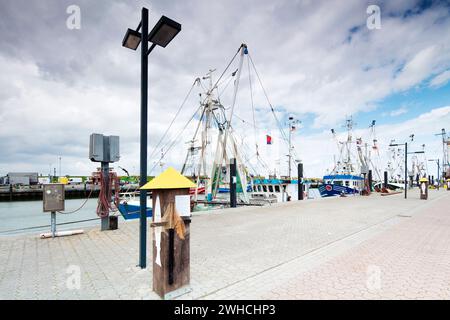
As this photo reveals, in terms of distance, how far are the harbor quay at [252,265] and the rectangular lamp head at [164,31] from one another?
4828mm

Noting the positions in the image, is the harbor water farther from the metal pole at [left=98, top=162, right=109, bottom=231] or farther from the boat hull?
the boat hull

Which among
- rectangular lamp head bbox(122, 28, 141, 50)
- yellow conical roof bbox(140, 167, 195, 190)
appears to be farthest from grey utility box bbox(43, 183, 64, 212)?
yellow conical roof bbox(140, 167, 195, 190)

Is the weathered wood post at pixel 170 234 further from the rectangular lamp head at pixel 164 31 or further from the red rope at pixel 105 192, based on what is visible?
the red rope at pixel 105 192

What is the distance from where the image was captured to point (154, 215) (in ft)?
13.5

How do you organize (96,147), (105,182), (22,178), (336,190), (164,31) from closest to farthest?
(164,31) < (96,147) < (105,182) < (336,190) < (22,178)

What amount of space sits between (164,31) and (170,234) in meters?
3.92

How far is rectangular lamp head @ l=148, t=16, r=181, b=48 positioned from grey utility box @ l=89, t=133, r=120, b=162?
500cm

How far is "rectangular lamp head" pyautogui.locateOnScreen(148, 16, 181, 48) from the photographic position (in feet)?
15.3

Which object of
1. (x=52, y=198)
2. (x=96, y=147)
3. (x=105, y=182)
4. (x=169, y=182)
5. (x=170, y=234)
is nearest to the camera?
(x=170, y=234)

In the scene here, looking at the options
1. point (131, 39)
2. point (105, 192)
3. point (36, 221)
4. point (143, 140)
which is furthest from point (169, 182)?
point (36, 221)

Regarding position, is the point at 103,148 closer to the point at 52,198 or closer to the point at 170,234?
the point at 52,198

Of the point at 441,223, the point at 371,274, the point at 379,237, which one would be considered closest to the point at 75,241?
the point at 371,274

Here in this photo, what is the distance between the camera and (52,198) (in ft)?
26.0
